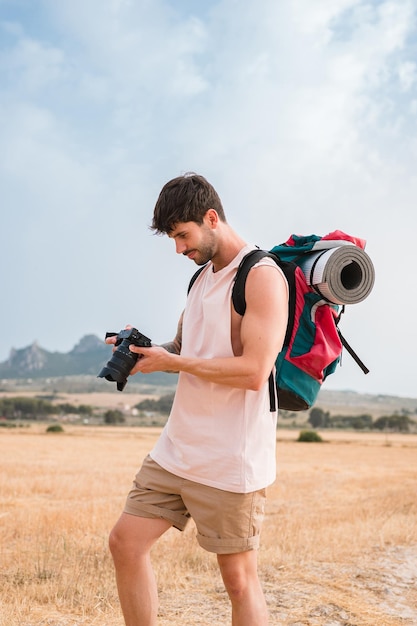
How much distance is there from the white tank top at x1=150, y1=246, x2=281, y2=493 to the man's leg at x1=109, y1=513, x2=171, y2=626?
12.9 inches

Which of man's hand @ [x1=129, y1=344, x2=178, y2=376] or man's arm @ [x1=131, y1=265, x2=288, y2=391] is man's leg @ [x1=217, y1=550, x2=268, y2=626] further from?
man's hand @ [x1=129, y1=344, x2=178, y2=376]

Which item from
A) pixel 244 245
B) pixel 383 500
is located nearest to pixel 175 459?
pixel 244 245

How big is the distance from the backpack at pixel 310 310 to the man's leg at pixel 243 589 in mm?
782

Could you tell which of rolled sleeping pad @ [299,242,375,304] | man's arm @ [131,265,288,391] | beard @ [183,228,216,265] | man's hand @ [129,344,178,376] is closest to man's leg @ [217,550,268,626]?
man's arm @ [131,265,288,391]

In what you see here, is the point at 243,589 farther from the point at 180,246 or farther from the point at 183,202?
the point at 183,202

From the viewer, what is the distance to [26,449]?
34.7m

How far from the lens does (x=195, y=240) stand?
3.41 meters

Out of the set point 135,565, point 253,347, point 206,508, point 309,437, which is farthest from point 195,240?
point 309,437

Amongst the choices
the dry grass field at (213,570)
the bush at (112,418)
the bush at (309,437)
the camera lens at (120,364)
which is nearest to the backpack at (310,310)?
the camera lens at (120,364)

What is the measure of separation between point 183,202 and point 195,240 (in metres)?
0.20

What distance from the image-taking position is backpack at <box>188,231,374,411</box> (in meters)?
3.41

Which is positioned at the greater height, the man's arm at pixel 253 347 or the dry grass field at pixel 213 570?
the man's arm at pixel 253 347

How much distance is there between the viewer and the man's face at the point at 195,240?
3395 millimetres

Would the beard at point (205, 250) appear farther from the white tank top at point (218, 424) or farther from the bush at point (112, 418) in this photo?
the bush at point (112, 418)
